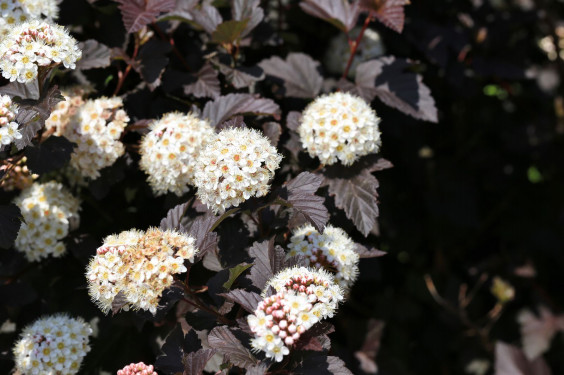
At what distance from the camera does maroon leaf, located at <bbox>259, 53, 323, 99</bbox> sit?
249cm

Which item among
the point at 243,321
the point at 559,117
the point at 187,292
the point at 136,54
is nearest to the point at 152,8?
the point at 136,54

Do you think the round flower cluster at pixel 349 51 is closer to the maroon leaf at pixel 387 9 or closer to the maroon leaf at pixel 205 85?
the maroon leaf at pixel 387 9

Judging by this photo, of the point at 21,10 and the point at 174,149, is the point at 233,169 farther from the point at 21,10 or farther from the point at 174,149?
the point at 21,10

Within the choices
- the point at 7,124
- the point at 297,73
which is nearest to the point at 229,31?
the point at 297,73

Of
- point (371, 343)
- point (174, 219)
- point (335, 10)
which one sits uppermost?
point (335, 10)

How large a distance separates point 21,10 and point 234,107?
837mm

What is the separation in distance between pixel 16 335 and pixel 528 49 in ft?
9.22

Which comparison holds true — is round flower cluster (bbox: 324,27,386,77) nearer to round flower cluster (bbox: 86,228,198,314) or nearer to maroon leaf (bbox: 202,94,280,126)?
maroon leaf (bbox: 202,94,280,126)

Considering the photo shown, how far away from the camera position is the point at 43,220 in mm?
2164

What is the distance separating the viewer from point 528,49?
10.5 feet

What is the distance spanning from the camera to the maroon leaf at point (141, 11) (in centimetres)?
213

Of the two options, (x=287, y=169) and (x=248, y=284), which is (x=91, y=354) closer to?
(x=248, y=284)

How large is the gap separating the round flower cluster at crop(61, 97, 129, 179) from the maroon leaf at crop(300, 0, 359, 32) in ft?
3.03

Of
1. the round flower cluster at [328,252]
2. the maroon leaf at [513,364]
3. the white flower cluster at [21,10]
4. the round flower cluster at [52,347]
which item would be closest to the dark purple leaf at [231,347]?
the round flower cluster at [328,252]
